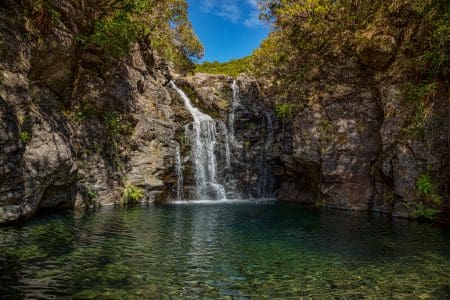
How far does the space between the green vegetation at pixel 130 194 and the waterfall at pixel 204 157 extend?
5.08 metres

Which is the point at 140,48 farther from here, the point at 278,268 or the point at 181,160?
the point at 278,268

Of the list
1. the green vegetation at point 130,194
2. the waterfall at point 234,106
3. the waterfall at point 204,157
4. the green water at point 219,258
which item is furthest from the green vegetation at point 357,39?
the green vegetation at point 130,194

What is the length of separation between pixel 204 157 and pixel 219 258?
1719 cm

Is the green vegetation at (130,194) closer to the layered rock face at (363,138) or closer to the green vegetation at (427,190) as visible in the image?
the layered rock face at (363,138)

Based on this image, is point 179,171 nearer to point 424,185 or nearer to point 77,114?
point 77,114

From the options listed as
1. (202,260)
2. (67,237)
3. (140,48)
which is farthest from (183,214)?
(140,48)

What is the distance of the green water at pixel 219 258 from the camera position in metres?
7.72

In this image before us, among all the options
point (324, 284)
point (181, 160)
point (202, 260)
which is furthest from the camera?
point (181, 160)

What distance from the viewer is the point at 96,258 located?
9.73 m

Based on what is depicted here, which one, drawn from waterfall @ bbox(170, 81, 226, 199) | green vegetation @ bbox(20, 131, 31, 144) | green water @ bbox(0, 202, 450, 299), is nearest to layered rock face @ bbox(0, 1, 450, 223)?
green vegetation @ bbox(20, 131, 31, 144)

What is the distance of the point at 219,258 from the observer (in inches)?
407

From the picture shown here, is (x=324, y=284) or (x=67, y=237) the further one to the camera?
(x=67, y=237)

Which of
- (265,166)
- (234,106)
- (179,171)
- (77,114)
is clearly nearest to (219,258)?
(77,114)

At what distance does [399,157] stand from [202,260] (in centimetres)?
1317
